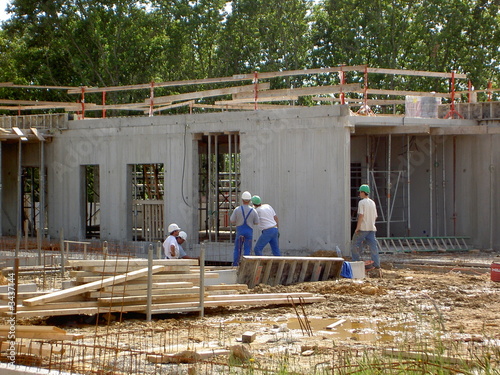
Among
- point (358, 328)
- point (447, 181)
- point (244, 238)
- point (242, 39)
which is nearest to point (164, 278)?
point (358, 328)

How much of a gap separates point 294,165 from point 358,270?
14.0 ft

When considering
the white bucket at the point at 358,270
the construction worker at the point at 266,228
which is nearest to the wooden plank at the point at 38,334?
the white bucket at the point at 358,270

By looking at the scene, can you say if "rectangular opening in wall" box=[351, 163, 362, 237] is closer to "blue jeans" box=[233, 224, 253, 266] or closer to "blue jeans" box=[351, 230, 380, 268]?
"blue jeans" box=[351, 230, 380, 268]

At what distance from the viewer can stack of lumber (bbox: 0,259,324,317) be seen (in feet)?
34.4

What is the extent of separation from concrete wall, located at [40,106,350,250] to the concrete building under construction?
0.03 m

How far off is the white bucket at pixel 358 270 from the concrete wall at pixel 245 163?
2.90 metres

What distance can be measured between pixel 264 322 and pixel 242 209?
17.2 ft

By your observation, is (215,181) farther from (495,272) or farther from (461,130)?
(495,272)

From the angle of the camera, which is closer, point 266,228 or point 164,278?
point 164,278

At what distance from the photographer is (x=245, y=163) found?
1958 cm

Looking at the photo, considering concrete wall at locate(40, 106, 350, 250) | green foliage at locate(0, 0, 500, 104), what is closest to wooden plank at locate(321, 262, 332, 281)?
concrete wall at locate(40, 106, 350, 250)

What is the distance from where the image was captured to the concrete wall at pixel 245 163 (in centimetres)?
1847

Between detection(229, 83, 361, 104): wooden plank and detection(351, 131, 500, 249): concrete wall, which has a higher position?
detection(229, 83, 361, 104): wooden plank

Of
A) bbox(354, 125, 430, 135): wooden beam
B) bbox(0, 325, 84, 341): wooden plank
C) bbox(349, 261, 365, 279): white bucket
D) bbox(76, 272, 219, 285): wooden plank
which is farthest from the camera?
bbox(354, 125, 430, 135): wooden beam
